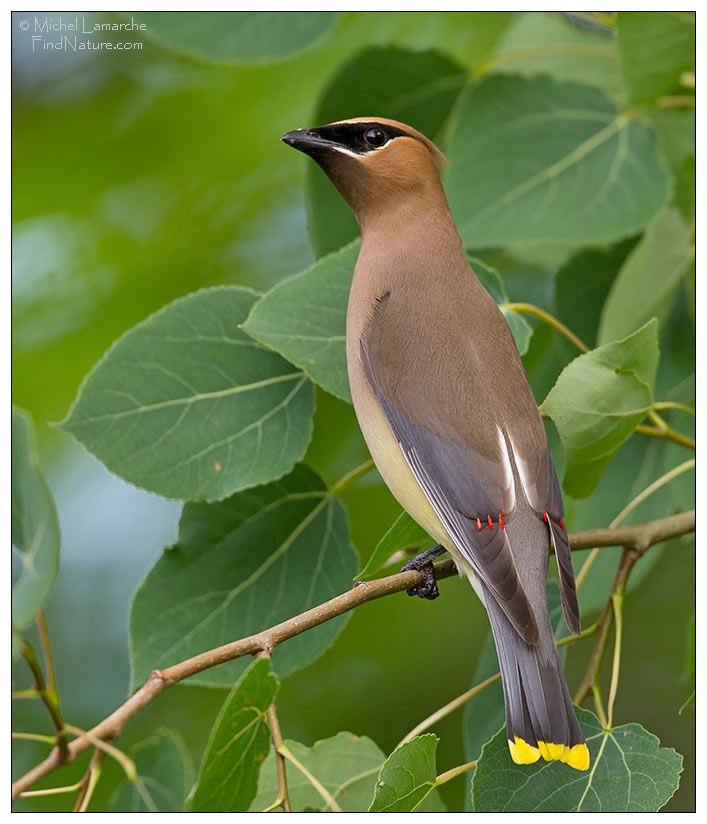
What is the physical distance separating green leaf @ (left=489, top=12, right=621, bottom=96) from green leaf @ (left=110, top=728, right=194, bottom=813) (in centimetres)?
155

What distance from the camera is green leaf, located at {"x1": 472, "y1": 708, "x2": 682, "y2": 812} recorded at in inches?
61.2

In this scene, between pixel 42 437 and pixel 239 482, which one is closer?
pixel 239 482

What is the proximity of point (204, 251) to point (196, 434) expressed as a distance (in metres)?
0.88

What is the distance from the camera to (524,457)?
5.43ft

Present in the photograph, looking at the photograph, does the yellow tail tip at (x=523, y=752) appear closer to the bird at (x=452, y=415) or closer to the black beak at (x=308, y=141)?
the bird at (x=452, y=415)

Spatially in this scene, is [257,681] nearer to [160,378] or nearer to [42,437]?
[160,378]

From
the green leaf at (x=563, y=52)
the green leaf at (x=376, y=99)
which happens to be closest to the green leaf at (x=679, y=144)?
the green leaf at (x=563, y=52)

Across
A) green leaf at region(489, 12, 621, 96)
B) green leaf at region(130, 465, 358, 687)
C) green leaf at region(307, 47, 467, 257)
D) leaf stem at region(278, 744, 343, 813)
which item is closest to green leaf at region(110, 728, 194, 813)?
green leaf at region(130, 465, 358, 687)

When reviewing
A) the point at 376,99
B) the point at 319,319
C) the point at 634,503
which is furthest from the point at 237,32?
the point at 634,503

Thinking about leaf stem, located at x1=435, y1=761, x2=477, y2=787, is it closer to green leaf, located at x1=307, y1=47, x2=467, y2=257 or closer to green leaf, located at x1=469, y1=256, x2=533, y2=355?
green leaf, located at x1=469, y1=256, x2=533, y2=355

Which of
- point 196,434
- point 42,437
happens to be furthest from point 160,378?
point 42,437

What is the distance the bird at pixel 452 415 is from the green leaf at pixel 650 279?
16.5 inches

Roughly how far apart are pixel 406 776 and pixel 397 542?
1.23 feet
